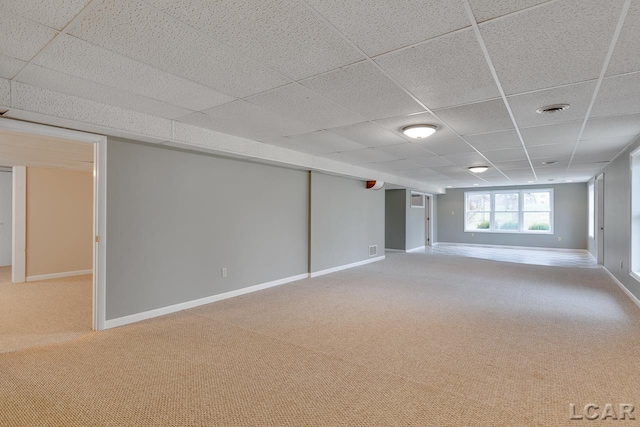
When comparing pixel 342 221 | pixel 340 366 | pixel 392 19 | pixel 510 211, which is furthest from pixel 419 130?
pixel 510 211

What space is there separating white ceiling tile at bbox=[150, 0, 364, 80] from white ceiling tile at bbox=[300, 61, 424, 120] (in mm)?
165

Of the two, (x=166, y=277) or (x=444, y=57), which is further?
(x=166, y=277)

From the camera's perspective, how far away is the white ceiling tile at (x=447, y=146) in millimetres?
4771

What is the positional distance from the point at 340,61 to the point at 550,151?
4887 mm

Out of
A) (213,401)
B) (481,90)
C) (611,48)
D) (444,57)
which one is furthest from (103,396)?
(611,48)

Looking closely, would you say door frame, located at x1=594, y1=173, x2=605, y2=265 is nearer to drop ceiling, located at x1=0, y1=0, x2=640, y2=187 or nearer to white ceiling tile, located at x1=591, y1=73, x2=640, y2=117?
drop ceiling, located at x1=0, y1=0, x2=640, y2=187

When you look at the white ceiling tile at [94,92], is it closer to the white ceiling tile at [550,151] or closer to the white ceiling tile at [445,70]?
the white ceiling tile at [445,70]

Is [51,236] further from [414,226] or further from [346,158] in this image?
[414,226]

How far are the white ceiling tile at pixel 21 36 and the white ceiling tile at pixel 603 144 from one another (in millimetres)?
6096

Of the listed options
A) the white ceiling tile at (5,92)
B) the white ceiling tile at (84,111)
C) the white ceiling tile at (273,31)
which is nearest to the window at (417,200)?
the white ceiling tile at (84,111)

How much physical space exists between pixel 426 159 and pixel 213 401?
18.1 ft

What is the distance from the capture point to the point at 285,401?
7.10 ft

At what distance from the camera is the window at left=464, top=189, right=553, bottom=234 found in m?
11.6

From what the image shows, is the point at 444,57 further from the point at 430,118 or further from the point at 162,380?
the point at 162,380
